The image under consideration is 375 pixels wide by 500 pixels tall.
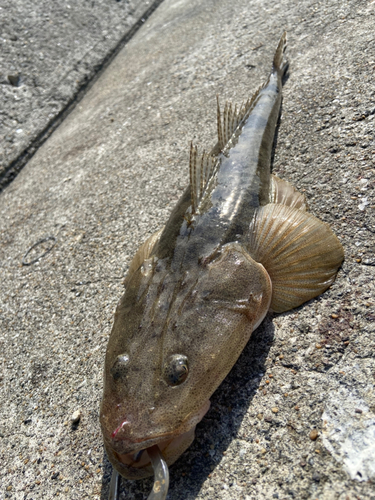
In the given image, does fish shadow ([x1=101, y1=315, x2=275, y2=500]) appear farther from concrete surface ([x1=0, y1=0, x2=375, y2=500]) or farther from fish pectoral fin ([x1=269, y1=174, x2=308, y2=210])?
fish pectoral fin ([x1=269, y1=174, x2=308, y2=210])

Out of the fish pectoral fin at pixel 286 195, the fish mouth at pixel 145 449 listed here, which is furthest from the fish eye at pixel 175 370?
the fish pectoral fin at pixel 286 195

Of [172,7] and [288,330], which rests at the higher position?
[172,7]

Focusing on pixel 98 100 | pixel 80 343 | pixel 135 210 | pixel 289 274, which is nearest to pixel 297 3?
pixel 98 100

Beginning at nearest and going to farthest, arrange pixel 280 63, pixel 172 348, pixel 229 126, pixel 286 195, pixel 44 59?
pixel 172 348
pixel 286 195
pixel 229 126
pixel 280 63
pixel 44 59

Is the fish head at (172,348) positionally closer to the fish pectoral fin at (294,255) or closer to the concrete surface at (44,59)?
the fish pectoral fin at (294,255)

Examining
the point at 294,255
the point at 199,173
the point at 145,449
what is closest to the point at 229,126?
the point at 199,173

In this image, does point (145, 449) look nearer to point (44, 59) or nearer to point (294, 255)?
point (294, 255)

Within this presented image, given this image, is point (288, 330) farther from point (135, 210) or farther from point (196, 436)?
Result: point (135, 210)
